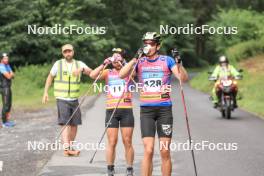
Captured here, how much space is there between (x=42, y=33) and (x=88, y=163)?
2647cm

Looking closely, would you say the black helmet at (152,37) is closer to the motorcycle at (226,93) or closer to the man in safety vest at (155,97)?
the man in safety vest at (155,97)

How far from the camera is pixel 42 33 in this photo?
36750 mm

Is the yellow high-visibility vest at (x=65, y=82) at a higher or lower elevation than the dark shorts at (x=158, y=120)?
higher

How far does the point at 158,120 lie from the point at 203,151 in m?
4.00

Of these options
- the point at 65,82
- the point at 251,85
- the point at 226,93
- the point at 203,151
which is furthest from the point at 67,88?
the point at 251,85

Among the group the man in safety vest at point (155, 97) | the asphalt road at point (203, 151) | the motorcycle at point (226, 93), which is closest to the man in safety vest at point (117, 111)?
the asphalt road at point (203, 151)

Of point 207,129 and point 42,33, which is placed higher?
point 42,33

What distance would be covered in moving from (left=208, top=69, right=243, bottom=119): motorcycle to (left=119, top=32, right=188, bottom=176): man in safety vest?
34.8ft

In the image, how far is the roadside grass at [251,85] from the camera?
22.8m

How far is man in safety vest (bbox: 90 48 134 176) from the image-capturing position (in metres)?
9.72

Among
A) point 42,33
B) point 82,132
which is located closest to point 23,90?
point 42,33

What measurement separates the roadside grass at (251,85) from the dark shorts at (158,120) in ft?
38.4

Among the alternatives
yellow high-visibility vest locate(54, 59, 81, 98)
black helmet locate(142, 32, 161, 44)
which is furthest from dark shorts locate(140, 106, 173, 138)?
yellow high-visibility vest locate(54, 59, 81, 98)

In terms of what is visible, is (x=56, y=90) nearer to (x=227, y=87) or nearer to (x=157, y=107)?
(x=157, y=107)
